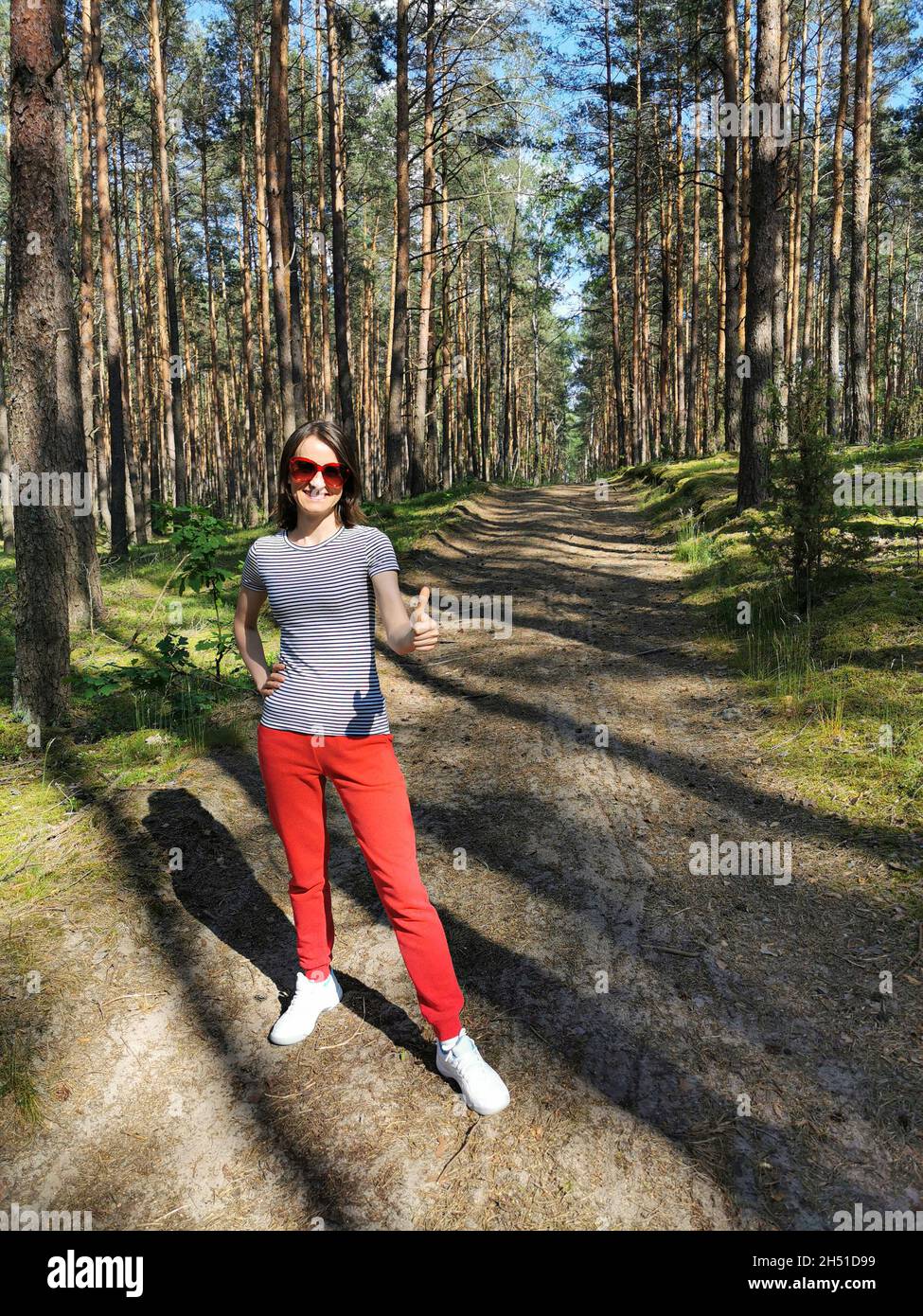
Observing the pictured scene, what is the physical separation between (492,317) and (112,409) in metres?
34.3

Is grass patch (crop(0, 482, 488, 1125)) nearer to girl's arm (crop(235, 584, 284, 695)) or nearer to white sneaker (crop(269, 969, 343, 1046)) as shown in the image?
white sneaker (crop(269, 969, 343, 1046))

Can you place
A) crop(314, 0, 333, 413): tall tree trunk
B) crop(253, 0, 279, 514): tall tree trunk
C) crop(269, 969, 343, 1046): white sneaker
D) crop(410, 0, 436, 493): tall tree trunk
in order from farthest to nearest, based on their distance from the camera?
crop(314, 0, 333, 413): tall tree trunk → crop(253, 0, 279, 514): tall tree trunk → crop(410, 0, 436, 493): tall tree trunk → crop(269, 969, 343, 1046): white sneaker

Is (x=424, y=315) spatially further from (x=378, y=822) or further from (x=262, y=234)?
(x=378, y=822)

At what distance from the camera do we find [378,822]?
2625mm

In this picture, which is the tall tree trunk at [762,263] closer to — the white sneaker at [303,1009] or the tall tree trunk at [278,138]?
the tall tree trunk at [278,138]

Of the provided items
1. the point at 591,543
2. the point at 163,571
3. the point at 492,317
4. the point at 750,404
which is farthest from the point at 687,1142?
the point at 492,317

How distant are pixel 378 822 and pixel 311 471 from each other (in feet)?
3.94

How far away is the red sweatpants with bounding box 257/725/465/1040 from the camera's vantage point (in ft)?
8.48

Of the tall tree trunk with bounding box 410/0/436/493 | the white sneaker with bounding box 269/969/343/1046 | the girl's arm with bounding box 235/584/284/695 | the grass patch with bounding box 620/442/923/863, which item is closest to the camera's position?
the girl's arm with bounding box 235/584/284/695

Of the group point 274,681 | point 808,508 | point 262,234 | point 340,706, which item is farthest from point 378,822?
point 262,234

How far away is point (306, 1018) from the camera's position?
118 inches

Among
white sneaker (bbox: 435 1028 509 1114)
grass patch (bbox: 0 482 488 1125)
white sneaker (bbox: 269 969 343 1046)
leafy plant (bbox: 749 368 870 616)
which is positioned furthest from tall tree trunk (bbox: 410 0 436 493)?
white sneaker (bbox: 435 1028 509 1114)

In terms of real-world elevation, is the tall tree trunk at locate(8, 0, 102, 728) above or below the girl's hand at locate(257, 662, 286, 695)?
above

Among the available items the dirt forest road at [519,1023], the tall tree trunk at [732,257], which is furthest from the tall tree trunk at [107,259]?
the dirt forest road at [519,1023]
